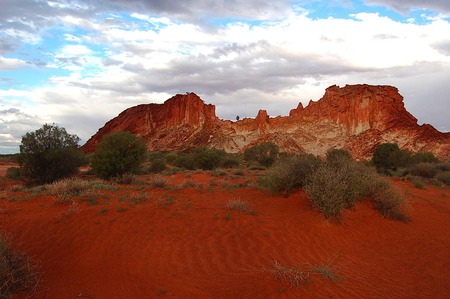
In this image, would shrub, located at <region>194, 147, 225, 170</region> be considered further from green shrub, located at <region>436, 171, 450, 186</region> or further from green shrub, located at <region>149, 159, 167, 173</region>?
green shrub, located at <region>436, 171, 450, 186</region>

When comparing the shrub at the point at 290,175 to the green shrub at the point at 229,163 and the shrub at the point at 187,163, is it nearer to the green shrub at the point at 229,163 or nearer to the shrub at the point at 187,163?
the shrub at the point at 187,163

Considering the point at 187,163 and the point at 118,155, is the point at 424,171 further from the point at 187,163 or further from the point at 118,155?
the point at 118,155

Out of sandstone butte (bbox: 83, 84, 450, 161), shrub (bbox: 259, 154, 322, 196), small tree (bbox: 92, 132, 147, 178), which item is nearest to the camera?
shrub (bbox: 259, 154, 322, 196)

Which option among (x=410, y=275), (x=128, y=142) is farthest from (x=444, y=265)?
(x=128, y=142)

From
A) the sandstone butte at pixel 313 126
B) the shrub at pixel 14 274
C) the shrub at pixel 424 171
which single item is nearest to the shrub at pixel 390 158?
the shrub at pixel 424 171

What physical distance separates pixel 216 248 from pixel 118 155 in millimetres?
14669

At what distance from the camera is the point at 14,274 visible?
5.60 metres

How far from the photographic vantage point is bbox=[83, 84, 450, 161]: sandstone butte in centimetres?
5686

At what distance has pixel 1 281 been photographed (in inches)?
210

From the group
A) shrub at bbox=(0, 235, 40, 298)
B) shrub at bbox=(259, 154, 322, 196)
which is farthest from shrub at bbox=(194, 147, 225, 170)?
shrub at bbox=(0, 235, 40, 298)

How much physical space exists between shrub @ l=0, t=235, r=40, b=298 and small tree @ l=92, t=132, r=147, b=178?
50.4ft

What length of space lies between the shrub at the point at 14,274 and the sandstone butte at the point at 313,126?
52.8 m

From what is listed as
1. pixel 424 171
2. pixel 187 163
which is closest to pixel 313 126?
pixel 187 163

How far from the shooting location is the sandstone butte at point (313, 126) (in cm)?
5686
